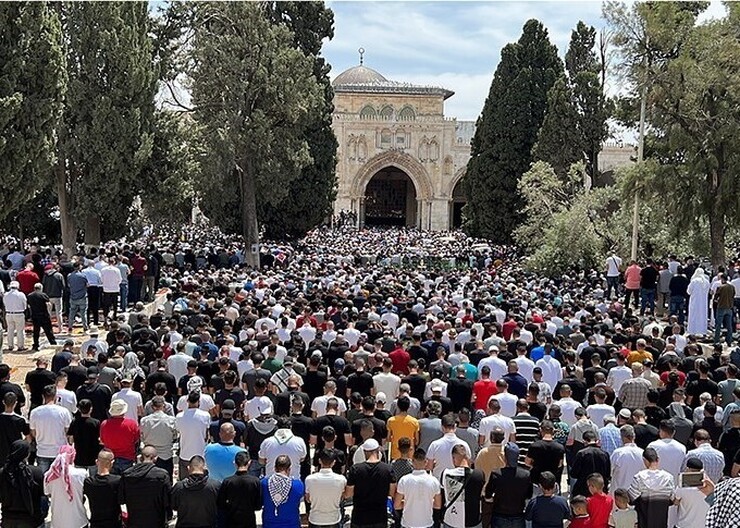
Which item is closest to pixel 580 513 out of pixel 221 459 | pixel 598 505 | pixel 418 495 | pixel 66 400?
pixel 598 505

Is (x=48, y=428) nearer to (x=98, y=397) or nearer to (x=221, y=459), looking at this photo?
(x=98, y=397)

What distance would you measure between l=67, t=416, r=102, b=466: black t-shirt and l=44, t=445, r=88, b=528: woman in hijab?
1177 millimetres

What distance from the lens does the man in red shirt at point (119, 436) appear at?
24.1 feet

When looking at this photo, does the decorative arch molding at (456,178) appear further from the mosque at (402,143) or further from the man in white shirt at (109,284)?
the man in white shirt at (109,284)

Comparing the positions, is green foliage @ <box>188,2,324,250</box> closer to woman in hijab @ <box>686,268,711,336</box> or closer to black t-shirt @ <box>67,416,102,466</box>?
woman in hijab @ <box>686,268,711,336</box>

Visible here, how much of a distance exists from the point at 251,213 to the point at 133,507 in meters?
23.0

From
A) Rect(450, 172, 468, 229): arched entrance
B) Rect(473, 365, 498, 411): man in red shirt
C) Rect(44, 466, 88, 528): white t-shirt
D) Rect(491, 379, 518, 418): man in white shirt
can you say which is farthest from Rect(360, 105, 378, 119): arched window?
Rect(44, 466, 88, 528): white t-shirt

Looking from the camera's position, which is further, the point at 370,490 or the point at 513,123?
the point at 513,123

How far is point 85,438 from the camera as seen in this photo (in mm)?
7566

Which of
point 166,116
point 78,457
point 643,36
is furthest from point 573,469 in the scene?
point 166,116

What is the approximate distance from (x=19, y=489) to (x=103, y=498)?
0.73m

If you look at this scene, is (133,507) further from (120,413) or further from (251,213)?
(251,213)

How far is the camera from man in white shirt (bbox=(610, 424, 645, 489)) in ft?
22.5

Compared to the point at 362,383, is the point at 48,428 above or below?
below
